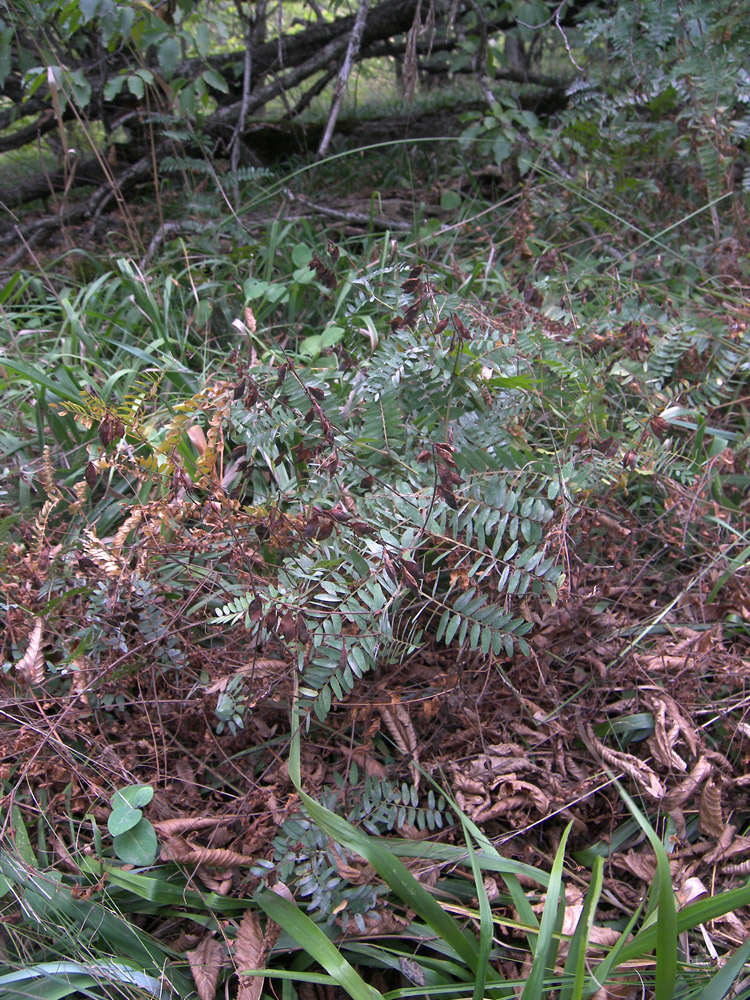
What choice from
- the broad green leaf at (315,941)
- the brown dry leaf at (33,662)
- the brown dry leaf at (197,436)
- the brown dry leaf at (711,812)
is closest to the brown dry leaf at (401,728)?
the broad green leaf at (315,941)

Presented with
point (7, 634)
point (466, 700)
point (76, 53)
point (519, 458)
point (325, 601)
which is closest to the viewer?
point (325, 601)

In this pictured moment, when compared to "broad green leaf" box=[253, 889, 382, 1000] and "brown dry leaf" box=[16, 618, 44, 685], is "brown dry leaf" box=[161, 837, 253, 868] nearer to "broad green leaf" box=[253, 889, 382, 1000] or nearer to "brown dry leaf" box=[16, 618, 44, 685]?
"broad green leaf" box=[253, 889, 382, 1000]

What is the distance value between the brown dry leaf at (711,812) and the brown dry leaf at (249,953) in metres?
0.88

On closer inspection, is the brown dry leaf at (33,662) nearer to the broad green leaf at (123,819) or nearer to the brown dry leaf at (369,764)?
the broad green leaf at (123,819)

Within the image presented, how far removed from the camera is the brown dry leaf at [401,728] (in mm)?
1368

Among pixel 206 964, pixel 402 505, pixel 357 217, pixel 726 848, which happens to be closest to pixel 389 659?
pixel 402 505

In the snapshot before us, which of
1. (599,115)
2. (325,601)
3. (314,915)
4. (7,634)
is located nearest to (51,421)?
(7,634)

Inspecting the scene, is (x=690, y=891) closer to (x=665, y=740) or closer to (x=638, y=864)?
(x=638, y=864)

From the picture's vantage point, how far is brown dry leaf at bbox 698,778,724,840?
4.17ft

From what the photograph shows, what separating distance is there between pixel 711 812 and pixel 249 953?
2.99 ft

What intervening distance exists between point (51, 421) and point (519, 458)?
1.43m

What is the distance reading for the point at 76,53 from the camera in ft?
11.2

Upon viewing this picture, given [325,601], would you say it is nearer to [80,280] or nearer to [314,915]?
[314,915]

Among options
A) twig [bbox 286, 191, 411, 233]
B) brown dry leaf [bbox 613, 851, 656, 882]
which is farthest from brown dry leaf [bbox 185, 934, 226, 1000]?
twig [bbox 286, 191, 411, 233]
